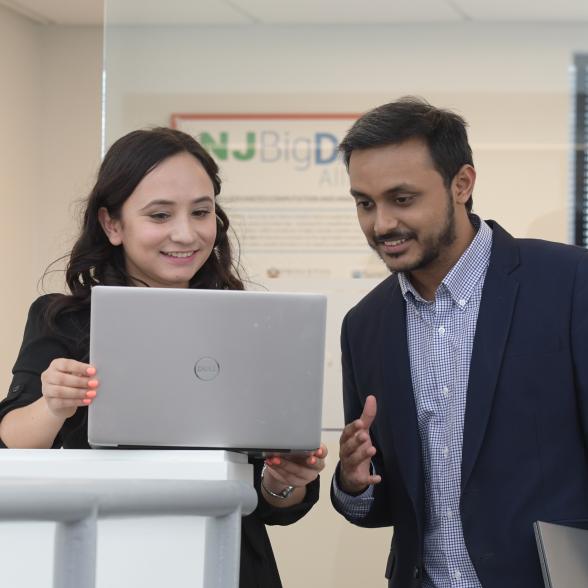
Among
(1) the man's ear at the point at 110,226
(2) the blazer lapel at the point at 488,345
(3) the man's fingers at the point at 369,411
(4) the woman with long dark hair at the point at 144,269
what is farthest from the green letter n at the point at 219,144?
(3) the man's fingers at the point at 369,411

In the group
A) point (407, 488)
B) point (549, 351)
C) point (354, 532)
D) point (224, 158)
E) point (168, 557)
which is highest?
point (224, 158)

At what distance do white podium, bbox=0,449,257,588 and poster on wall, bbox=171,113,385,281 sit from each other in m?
2.84

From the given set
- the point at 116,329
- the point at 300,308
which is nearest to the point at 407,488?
the point at 300,308

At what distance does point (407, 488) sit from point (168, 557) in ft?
3.74

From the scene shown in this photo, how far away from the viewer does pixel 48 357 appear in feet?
6.93

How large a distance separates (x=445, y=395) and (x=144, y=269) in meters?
0.72

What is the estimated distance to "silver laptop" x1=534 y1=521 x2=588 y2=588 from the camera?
171cm

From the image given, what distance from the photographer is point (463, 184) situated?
7.79 feet

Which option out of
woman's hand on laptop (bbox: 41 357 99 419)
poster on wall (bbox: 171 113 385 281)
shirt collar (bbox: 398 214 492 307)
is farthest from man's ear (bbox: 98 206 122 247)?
poster on wall (bbox: 171 113 385 281)

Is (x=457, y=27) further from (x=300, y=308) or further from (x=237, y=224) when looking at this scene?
(x=300, y=308)

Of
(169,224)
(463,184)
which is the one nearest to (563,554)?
(463,184)

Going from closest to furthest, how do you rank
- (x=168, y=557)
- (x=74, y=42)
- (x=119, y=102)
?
(x=168, y=557) < (x=119, y=102) < (x=74, y=42)

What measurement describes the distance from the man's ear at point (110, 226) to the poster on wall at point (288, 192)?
1.61m

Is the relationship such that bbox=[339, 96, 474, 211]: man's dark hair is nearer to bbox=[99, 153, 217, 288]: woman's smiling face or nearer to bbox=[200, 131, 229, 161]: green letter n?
bbox=[99, 153, 217, 288]: woman's smiling face
